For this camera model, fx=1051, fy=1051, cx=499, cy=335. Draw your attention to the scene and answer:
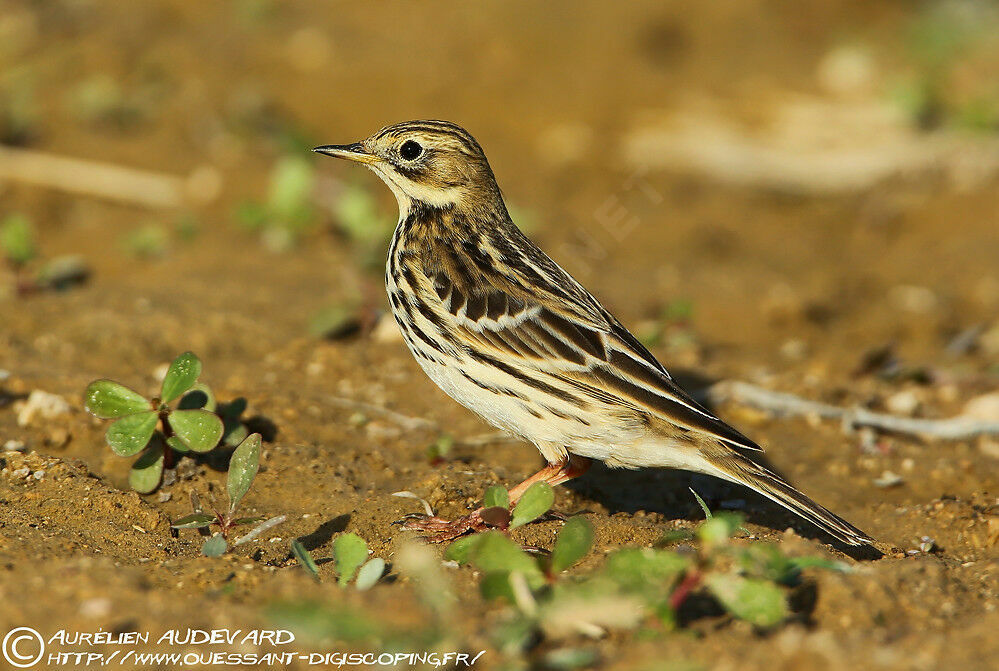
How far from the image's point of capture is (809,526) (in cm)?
470

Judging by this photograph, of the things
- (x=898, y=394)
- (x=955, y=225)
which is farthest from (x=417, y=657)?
(x=955, y=225)

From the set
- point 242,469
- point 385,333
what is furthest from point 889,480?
point 242,469

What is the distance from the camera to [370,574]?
350 cm

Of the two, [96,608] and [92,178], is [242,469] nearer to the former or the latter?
[96,608]

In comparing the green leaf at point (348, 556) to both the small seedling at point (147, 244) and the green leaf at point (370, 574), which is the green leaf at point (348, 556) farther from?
the small seedling at point (147, 244)

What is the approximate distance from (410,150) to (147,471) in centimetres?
210

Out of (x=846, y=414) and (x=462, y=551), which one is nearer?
(x=462, y=551)

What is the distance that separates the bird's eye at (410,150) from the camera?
5.37 meters

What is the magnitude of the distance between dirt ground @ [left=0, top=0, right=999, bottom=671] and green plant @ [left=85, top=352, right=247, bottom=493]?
15 cm

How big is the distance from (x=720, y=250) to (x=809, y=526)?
4614 mm

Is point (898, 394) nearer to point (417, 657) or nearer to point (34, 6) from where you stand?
point (417, 657)

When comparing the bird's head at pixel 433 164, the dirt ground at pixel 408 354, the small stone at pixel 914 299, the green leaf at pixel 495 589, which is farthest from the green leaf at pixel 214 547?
the small stone at pixel 914 299

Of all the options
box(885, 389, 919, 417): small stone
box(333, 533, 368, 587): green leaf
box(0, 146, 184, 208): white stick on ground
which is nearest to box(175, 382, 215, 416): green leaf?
box(333, 533, 368, 587): green leaf

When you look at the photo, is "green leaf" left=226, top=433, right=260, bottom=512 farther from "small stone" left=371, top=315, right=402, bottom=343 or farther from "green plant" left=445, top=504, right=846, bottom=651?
"small stone" left=371, top=315, right=402, bottom=343
